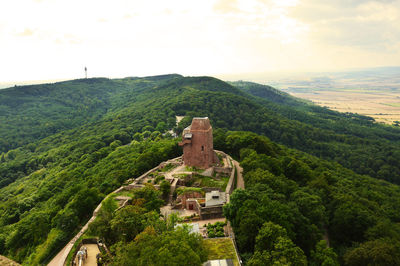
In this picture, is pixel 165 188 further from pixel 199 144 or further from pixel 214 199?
pixel 199 144

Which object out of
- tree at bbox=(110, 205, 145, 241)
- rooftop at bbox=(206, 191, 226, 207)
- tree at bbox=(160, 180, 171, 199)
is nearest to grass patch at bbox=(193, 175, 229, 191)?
rooftop at bbox=(206, 191, 226, 207)

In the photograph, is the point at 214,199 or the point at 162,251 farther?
the point at 214,199

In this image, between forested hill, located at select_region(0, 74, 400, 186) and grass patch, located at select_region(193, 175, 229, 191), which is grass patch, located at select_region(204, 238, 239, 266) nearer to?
grass patch, located at select_region(193, 175, 229, 191)

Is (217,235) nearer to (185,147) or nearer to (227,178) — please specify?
(227,178)

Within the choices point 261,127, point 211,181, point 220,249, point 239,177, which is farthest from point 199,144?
point 261,127

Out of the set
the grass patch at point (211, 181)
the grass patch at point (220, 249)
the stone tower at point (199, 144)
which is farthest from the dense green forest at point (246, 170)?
the stone tower at point (199, 144)

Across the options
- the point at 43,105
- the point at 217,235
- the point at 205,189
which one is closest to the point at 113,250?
the point at 217,235

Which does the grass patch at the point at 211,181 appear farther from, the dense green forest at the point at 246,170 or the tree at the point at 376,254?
the tree at the point at 376,254
